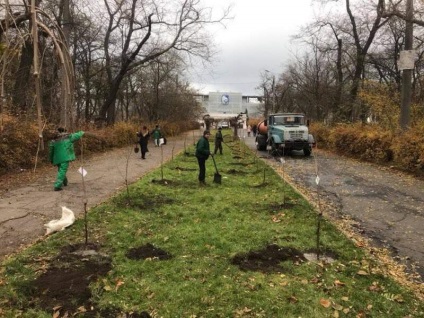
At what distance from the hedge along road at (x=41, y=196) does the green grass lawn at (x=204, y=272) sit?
2.11ft

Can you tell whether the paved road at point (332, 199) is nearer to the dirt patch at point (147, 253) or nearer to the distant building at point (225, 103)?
the dirt patch at point (147, 253)

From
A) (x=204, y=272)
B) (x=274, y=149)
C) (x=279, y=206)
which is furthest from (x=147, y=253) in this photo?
(x=274, y=149)

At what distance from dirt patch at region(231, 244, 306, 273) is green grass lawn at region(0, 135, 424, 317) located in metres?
0.04

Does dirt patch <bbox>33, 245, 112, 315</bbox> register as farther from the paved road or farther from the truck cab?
the truck cab

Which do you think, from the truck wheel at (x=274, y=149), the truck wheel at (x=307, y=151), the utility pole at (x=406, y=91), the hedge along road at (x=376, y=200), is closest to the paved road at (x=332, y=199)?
the hedge along road at (x=376, y=200)

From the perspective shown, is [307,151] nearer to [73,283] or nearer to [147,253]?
[147,253]

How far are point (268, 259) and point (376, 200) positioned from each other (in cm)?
572

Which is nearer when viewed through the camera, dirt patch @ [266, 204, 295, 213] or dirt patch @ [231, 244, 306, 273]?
dirt patch @ [231, 244, 306, 273]

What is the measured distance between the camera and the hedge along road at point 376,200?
707cm

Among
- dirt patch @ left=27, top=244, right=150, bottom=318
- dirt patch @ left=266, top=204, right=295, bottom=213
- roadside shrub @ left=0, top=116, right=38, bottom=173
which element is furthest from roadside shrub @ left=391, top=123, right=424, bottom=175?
roadside shrub @ left=0, top=116, right=38, bottom=173

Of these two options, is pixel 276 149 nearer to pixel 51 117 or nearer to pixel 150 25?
pixel 150 25

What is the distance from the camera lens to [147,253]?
632cm

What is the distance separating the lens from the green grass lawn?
4.60 meters

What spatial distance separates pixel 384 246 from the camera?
6.89 m
